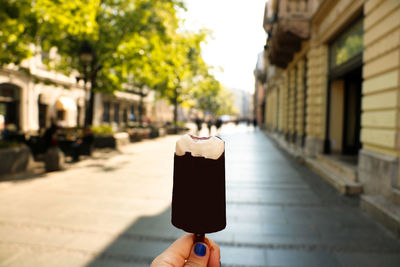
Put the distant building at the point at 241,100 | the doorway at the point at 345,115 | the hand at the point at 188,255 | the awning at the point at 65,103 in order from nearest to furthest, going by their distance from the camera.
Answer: the hand at the point at 188,255 < the doorway at the point at 345,115 < the awning at the point at 65,103 < the distant building at the point at 241,100

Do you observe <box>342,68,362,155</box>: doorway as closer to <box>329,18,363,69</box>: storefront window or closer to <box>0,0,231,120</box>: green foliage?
<box>329,18,363,69</box>: storefront window

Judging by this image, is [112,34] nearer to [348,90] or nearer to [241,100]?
[348,90]

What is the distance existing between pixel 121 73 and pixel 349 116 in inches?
442

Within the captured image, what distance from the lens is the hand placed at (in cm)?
145

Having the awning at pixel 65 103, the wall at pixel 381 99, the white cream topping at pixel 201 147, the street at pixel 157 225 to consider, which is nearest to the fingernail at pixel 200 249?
the white cream topping at pixel 201 147

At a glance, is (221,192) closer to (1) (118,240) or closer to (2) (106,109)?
(1) (118,240)

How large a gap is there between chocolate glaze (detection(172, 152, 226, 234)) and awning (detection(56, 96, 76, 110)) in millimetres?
27418

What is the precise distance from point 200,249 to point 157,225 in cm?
387

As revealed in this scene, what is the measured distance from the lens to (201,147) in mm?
1512

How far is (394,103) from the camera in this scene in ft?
19.3

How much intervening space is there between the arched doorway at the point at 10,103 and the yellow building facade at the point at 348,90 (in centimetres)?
1722

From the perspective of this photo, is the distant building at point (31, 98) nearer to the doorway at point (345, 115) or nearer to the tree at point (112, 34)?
the tree at point (112, 34)

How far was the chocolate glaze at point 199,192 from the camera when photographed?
152 cm

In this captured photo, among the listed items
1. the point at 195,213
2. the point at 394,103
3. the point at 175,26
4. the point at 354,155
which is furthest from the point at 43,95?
the point at 195,213
